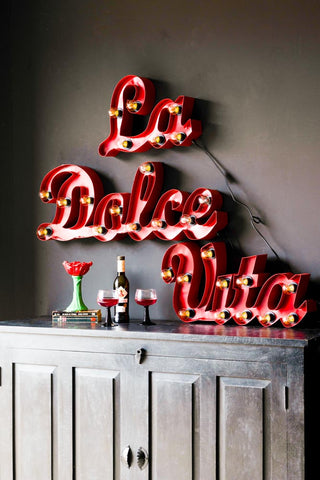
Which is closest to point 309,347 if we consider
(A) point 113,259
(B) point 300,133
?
(B) point 300,133

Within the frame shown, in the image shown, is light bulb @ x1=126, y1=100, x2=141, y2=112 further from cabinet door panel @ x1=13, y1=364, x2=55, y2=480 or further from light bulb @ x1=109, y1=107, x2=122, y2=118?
cabinet door panel @ x1=13, y1=364, x2=55, y2=480

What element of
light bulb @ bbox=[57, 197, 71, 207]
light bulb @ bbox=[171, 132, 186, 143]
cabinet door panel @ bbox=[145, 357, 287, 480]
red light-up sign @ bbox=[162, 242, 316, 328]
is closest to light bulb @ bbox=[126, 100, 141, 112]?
light bulb @ bbox=[171, 132, 186, 143]

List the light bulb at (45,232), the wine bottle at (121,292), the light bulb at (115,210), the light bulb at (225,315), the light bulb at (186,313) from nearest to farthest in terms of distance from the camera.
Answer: the light bulb at (225,315)
the light bulb at (186,313)
the wine bottle at (121,292)
the light bulb at (115,210)
the light bulb at (45,232)

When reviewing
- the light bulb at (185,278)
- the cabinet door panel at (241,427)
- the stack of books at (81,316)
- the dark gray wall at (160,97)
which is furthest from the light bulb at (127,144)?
the cabinet door panel at (241,427)

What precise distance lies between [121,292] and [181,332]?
0.58 meters

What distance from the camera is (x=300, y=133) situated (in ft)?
10.1

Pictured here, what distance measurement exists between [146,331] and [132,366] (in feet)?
0.55

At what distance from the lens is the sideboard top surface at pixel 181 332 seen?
2.56m

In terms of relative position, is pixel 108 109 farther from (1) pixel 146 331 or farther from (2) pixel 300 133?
(1) pixel 146 331

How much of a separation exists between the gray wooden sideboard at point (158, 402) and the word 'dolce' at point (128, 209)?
493 millimetres

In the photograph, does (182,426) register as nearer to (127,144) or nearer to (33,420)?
(33,420)

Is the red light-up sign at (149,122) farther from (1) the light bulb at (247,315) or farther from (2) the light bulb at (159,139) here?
(1) the light bulb at (247,315)

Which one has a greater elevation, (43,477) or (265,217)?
(265,217)

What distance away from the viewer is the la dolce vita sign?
2.98 m
